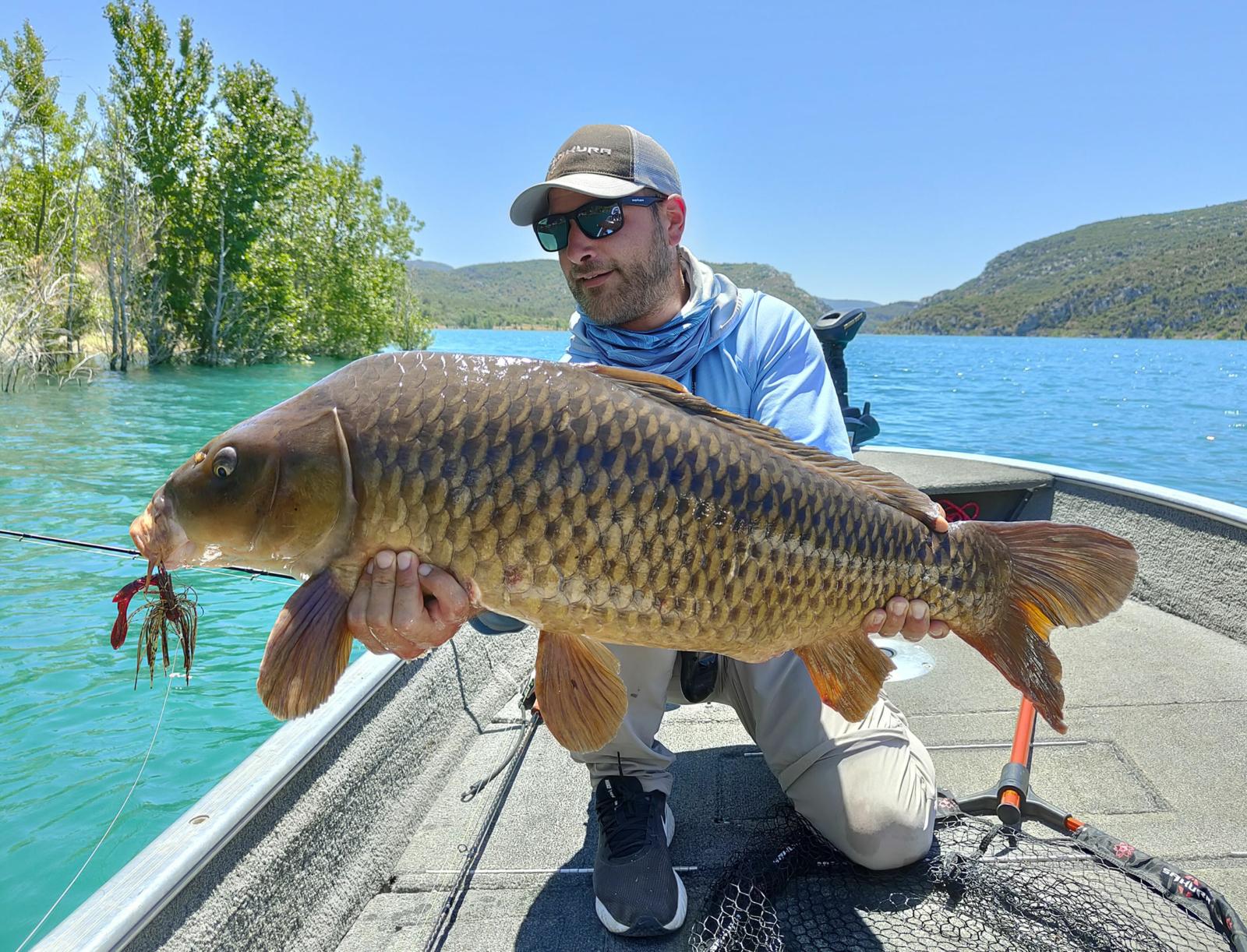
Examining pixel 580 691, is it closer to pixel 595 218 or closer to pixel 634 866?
pixel 634 866

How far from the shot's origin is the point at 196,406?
23.3 metres

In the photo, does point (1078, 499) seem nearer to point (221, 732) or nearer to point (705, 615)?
point (705, 615)

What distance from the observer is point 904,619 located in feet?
7.16

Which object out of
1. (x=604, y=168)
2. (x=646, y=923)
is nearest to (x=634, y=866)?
(x=646, y=923)

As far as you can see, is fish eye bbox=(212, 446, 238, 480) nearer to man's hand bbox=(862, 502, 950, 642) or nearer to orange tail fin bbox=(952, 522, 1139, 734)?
man's hand bbox=(862, 502, 950, 642)

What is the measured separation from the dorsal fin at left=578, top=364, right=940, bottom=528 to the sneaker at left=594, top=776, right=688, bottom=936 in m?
1.37

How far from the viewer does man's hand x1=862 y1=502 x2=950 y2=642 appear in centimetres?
216

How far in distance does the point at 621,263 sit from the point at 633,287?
0.11 meters

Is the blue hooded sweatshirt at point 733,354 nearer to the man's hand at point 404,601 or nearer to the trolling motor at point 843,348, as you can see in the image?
the man's hand at point 404,601

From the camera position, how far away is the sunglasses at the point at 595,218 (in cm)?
305

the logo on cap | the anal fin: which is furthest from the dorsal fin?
the logo on cap

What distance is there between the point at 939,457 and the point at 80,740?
22.9ft

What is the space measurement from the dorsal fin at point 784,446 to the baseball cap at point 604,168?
118 cm

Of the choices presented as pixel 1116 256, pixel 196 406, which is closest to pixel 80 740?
pixel 196 406
